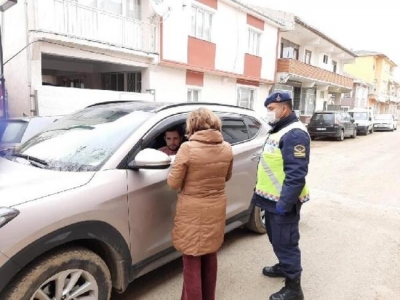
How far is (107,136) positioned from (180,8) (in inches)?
419

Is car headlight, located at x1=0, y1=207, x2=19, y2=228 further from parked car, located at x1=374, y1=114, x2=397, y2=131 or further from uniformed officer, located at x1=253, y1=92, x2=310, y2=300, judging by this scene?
parked car, located at x1=374, y1=114, x2=397, y2=131

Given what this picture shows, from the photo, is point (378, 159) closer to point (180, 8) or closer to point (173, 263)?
point (180, 8)

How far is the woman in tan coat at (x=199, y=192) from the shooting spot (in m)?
2.31

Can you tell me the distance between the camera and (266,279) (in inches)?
127

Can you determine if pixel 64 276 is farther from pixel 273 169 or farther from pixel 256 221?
pixel 256 221

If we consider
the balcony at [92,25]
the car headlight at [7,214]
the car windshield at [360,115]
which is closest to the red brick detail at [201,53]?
the balcony at [92,25]

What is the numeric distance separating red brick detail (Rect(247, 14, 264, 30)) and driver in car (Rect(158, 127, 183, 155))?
551 inches

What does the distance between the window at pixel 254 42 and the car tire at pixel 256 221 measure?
1333cm

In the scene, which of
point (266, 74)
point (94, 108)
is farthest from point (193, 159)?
point (266, 74)

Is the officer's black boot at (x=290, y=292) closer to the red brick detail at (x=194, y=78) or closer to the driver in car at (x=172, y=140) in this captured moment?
the driver in car at (x=172, y=140)

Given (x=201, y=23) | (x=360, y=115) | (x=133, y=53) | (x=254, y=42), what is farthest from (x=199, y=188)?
(x=360, y=115)

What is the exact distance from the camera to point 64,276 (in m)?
2.05

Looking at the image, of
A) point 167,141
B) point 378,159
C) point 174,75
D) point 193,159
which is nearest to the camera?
point 193,159

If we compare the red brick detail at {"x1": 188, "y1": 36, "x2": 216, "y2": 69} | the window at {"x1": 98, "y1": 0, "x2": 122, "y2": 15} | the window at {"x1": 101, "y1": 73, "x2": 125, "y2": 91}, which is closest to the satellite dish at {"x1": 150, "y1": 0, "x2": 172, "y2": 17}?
the window at {"x1": 98, "y1": 0, "x2": 122, "y2": 15}
